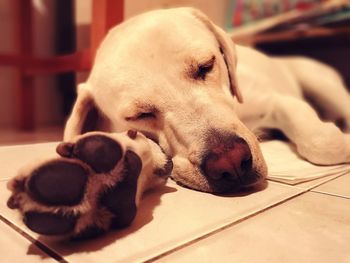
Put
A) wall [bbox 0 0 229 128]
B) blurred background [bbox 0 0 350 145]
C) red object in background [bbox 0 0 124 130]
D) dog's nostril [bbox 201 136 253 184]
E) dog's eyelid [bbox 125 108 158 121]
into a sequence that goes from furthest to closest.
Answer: wall [bbox 0 0 229 128], blurred background [bbox 0 0 350 145], red object in background [bbox 0 0 124 130], dog's eyelid [bbox 125 108 158 121], dog's nostril [bbox 201 136 253 184]

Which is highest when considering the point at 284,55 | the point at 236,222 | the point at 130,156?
the point at 130,156

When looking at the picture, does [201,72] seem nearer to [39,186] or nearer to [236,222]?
[236,222]

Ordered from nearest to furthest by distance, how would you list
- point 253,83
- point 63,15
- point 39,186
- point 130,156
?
1. point 39,186
2. point 130,156
3. point 253,83
4. point 63,15

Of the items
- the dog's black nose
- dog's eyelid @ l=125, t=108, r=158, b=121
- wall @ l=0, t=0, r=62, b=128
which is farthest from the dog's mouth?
wall @ l=0, t=0, r=62, b=128

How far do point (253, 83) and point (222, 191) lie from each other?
88 centimetres

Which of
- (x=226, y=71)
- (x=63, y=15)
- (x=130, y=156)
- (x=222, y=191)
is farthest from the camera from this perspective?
(x=63, y=15)

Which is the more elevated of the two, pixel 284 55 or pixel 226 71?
pixel 226 71

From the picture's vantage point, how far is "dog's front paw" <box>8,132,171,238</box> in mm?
593

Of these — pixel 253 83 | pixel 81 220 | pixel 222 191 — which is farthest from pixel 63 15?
pixel 81 220

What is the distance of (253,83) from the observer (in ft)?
5.78

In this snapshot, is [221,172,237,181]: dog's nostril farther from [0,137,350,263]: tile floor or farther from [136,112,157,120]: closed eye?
[136,112,157,120]: closed eye

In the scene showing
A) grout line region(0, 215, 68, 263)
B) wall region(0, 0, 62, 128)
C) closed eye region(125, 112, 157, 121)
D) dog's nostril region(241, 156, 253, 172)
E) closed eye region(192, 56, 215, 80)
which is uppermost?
closed eye region(192, 56, 215, 80)

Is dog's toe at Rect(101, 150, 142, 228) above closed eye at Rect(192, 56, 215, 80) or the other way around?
the other way around

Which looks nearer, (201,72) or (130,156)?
(130,156)
